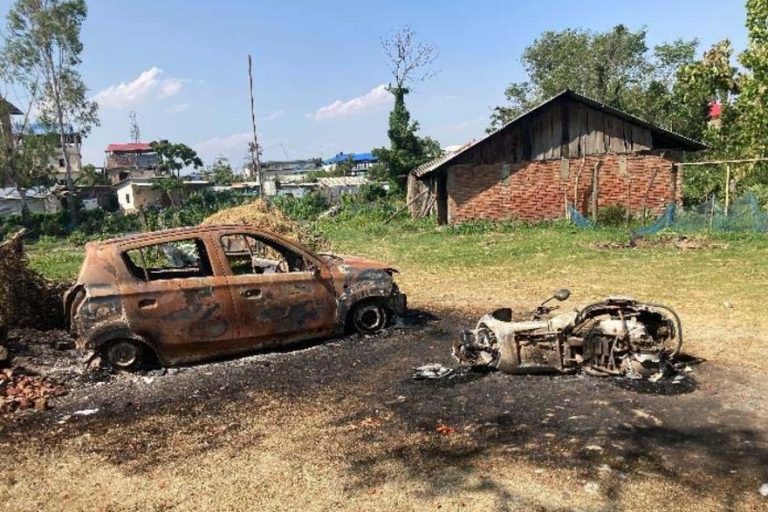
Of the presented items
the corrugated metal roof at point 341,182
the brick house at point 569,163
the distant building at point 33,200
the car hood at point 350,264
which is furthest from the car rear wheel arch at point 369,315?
the corrugated metal roof at point 341,182

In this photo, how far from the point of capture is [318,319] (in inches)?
282

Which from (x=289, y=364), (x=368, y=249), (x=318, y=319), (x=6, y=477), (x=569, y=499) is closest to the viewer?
(x=569, y=499)

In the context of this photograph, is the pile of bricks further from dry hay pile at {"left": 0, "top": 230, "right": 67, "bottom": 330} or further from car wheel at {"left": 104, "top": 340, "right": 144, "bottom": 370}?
dry hay pile at {"left": 0, "top": 230, "right": 67, "bottom": 330}

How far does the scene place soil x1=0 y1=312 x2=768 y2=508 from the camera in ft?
A: 13.8

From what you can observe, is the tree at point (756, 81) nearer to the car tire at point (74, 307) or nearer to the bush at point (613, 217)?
the bush at point (613, 217)

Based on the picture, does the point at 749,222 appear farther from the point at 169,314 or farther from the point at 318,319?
the point at 169,314

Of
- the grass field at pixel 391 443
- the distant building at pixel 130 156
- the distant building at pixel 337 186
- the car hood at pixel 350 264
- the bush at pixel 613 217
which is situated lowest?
the grass field at pixel 391 443

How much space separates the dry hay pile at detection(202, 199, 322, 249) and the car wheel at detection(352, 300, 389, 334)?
602cm

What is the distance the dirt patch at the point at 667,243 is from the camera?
14938 mm

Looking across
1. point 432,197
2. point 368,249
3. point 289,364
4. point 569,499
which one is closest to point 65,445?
point 289,364

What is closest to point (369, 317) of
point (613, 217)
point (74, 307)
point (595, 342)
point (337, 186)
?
point (595, 342)

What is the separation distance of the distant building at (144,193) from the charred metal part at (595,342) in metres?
49.6

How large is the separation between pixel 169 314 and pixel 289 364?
4.58 feet

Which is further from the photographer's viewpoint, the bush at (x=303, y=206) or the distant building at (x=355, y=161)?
the distant building at (x=355, y=161)
